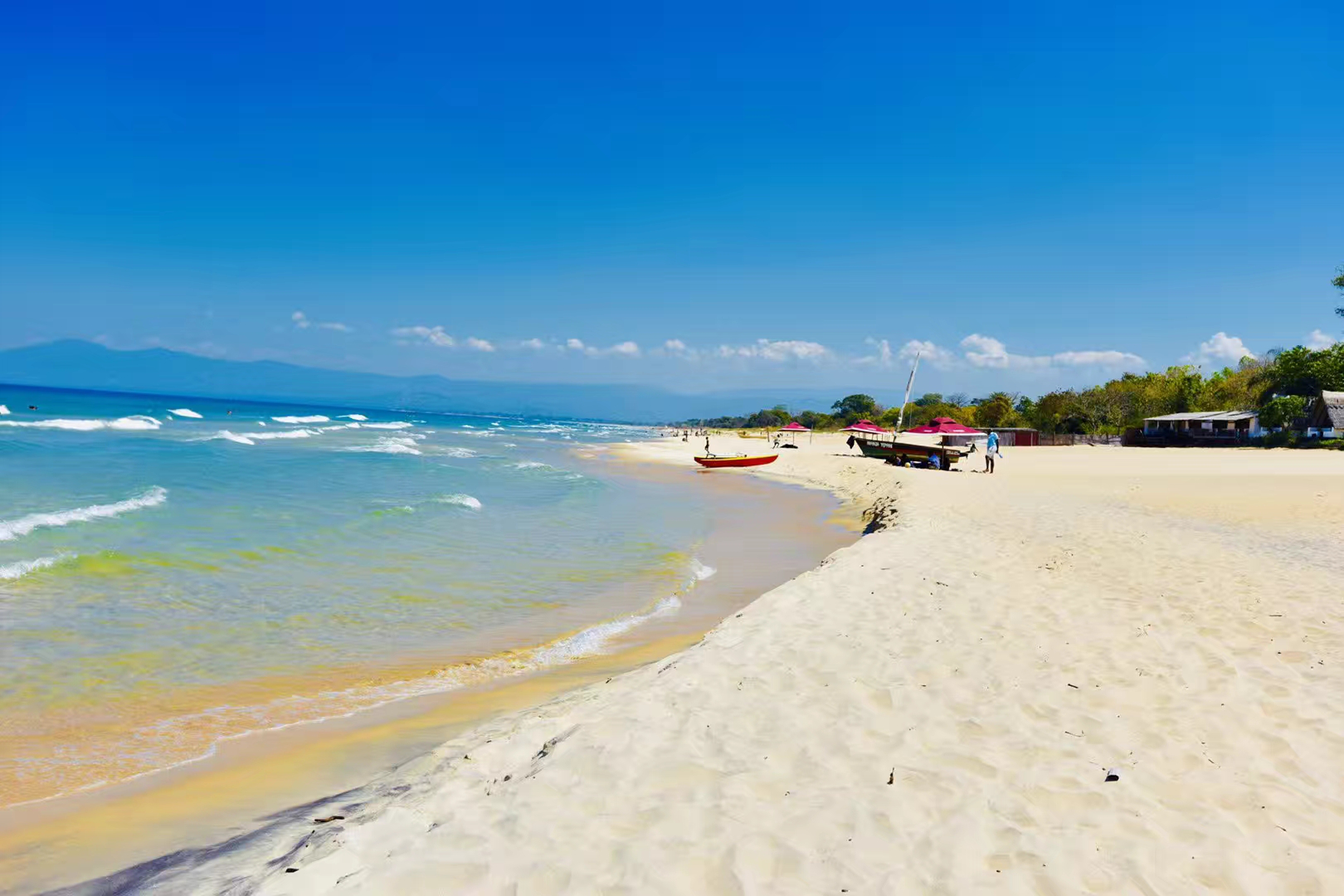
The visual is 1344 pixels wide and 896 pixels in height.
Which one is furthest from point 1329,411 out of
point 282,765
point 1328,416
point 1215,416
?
point 282,765

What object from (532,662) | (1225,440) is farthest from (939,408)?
(532,662)

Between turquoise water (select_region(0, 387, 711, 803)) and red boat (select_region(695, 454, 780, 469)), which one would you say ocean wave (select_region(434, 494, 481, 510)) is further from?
red boat (select_region(695, 454, 780, 469))

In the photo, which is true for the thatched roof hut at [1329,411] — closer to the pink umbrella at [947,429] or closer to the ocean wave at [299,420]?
the pink umbrella at [947,429]

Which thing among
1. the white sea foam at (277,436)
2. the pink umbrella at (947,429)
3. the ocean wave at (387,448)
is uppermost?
the pink umbrella at (947,429)

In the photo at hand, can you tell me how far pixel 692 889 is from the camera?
303 cm

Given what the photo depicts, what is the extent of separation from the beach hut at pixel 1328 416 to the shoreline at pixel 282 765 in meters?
56.4

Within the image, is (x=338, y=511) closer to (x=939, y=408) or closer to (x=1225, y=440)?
(x=1225, y=440)

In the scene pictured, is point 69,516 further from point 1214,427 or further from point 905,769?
point 1214,427

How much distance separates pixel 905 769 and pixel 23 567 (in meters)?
13.1

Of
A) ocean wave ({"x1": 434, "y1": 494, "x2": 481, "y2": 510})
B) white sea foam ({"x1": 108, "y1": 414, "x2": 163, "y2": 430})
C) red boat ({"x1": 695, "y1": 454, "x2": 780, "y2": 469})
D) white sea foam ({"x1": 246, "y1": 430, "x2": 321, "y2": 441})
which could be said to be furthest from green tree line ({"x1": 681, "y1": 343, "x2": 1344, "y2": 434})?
white sea foam ({"x1": 108, "y1": 414, "x2": 163, "y2": 430})

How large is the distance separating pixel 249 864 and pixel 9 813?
7.16ft

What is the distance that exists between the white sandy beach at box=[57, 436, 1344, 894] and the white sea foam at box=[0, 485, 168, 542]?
536 inches

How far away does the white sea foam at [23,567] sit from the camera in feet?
33.3

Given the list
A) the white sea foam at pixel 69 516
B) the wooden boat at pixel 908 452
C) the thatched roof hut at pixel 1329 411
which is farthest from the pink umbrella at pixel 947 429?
the white sea foam at pixel 69 516
